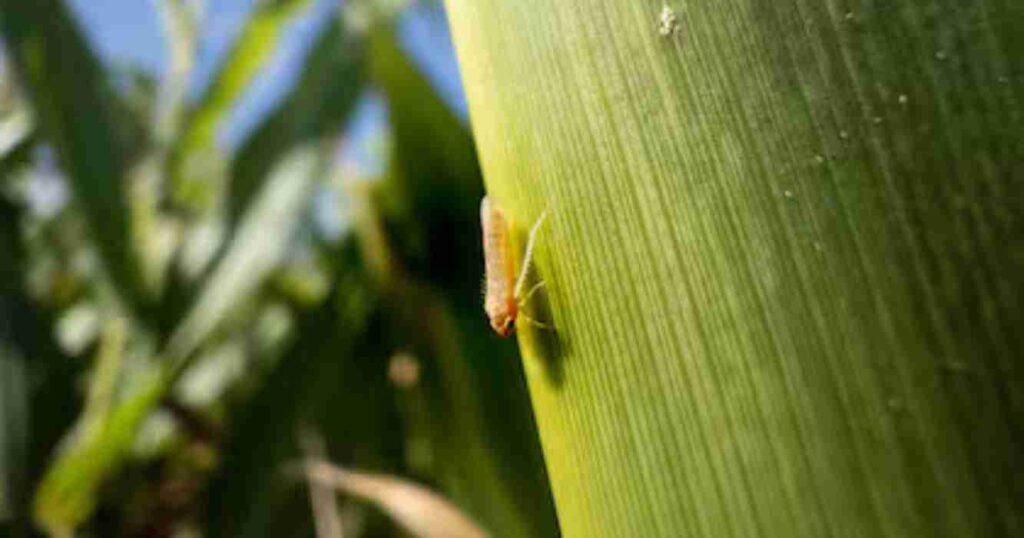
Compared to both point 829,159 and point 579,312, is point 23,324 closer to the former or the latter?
point 579,312

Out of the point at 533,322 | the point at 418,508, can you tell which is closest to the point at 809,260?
the point at 533,322

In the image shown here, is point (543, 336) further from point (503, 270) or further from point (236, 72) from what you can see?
point (236, 72)

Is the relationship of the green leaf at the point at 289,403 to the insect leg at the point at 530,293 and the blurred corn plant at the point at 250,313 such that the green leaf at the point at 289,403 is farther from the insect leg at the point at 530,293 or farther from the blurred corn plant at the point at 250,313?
the insect leg at the point at 530,293

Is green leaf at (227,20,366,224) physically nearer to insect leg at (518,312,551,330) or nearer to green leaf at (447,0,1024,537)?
insect leg at (518,312,551,330)

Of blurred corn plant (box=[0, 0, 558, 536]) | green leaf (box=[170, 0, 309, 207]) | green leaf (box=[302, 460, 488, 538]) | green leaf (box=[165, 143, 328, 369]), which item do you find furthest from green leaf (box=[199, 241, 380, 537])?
green leaf (box=[170, 0, 309, 207])

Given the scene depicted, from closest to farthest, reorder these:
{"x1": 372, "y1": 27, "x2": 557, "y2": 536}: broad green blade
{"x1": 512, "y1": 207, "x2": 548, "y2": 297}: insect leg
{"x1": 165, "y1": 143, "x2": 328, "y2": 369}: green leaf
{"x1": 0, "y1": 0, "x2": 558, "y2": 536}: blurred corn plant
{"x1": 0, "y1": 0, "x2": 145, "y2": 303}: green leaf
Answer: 1. {"x1": 512, "y1": 207, "x2": 548, "y2": 297}: insect leg
2. {"x1": 372, "y1": 27, "x2": 557, "y2": 536}: broad green blade
3. {"x1": 0, "y1": 0, "x2": 558, "y2": 536}: blurred corn plant
4. {"x1": 0, "y1": 0, "x2": 145, "y2": 303}: green leaf
5. {"x1": 165, "y1": 143, "x2": 328, "y2": 369}: green leaf

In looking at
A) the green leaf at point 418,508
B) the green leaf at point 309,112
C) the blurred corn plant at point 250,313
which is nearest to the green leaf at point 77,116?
the blurred corn plant at point 250,313

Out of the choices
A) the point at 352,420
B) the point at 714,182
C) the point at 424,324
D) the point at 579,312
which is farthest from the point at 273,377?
the point at 714,182
